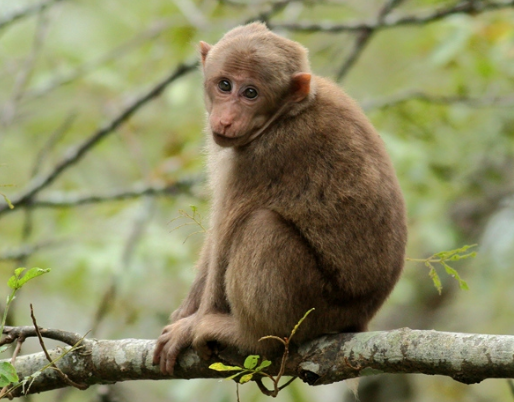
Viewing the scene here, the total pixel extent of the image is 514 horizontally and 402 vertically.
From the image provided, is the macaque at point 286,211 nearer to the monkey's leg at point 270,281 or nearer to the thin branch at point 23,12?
the monkey's leg at point 270,281

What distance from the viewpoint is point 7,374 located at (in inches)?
133

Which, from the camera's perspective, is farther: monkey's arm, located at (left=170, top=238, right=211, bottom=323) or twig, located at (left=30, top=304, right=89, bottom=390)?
monkey's arm, located at (left=170, top=238, right=211, bottom=323)

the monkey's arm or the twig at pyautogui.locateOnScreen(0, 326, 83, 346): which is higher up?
the monkey's arm

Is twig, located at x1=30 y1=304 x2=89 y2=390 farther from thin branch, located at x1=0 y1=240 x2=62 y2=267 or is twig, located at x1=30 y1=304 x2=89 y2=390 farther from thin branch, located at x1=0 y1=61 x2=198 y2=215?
thin branch, located at x1=0 y1=61 x2=198 y2=215

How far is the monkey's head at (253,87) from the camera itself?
197 inches

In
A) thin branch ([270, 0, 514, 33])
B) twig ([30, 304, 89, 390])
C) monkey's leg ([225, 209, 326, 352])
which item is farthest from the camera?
thin branch ([270, 0, 514, 33])

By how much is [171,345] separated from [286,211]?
44.6 inches

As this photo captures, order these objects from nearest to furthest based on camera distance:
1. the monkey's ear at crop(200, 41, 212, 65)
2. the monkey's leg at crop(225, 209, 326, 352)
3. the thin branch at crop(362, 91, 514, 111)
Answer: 1. the monkey's leg at crop(225, 209, 326, 352)
2. the monkey's ear at crop(200, 41, 212, 65)
3. the thin branch at crop(362, 91, 514, 111)

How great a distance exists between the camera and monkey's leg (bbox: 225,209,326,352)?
457 centimetres

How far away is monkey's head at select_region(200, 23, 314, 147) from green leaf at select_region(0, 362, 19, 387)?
217 centimetres

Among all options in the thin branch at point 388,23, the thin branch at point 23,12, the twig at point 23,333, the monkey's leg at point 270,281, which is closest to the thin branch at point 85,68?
the thin branch at point 23,12

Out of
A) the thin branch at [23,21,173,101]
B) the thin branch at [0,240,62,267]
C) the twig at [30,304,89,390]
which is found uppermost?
the thin branch at [23,21,173,101]

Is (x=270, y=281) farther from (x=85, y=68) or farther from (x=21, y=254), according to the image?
(x=85, y=68)

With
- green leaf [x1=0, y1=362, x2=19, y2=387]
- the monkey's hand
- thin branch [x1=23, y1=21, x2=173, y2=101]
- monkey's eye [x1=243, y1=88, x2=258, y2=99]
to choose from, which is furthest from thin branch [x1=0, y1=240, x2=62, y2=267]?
green leaf [x1=0, y1=362, x2=19, y2=387]
